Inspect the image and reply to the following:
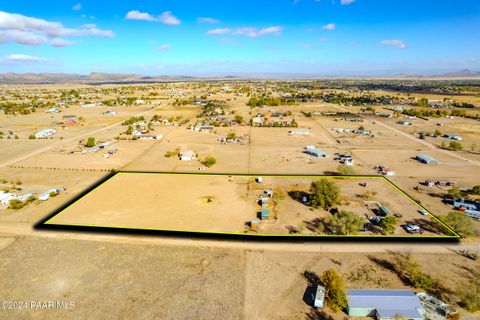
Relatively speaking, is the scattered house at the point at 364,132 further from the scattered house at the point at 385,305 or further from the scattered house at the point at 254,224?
the scattered house at the point at 385,305

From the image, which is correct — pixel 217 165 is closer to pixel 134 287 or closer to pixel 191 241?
pixel 191 241

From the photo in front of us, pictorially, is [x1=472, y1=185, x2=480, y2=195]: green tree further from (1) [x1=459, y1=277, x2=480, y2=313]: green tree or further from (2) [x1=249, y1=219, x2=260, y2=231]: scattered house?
(2) [x1=249, y1=219, x2=260, y2=231]: scattered house

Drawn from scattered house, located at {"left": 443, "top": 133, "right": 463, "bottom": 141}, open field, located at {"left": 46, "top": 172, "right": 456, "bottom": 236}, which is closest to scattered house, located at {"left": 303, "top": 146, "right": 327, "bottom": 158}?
open field, located at {"left": 46, "top": 172, "right": 456, "bottom": 236}

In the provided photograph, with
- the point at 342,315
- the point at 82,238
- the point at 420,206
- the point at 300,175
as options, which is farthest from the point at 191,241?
the point at 420,206

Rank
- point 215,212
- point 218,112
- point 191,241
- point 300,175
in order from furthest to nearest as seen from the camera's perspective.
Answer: point 218,112 < point 300,175 < point 215,212 < point 191,241

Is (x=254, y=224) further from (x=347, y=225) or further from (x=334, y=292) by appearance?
(x=334, y=292)

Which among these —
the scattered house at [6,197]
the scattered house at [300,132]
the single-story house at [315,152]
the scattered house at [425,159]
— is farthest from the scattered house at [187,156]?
the scattered house at [425,159]

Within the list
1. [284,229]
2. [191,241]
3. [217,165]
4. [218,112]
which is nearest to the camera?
[191,241]
